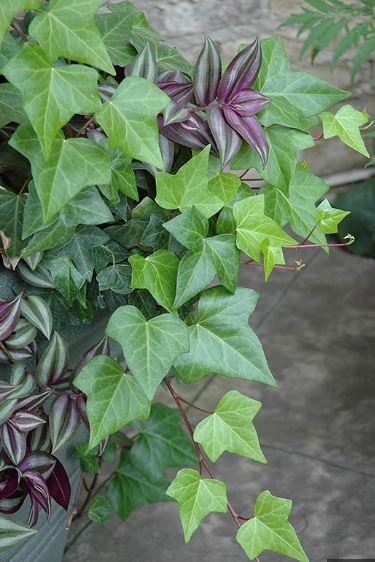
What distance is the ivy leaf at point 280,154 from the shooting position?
111 centimetres

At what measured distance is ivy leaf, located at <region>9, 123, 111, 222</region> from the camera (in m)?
0.89

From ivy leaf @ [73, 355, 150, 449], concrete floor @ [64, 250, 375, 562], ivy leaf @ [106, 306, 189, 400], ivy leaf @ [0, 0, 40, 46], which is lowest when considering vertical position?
concrete floor @ [64, 250, 375, 562]

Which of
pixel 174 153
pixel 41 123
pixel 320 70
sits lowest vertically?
pixel 320 70

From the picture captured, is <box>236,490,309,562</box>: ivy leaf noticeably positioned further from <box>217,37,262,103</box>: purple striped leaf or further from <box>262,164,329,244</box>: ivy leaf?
<box>217,37,262,103</box>: purple striped leaf

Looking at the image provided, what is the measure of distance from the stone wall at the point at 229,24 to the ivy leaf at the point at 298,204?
1.58 m

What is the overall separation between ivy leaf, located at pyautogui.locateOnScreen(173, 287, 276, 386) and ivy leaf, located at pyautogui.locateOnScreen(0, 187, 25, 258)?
0.81ft

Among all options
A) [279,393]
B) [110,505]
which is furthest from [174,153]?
[279,393]

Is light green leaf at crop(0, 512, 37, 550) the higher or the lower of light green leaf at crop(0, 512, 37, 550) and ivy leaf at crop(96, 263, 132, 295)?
the lower

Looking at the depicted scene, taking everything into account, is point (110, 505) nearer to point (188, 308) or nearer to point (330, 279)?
point (188, 308)

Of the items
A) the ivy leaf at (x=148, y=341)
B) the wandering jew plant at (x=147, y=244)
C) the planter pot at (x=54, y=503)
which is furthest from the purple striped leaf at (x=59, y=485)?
the ivy leaf at (x=148, y=341)

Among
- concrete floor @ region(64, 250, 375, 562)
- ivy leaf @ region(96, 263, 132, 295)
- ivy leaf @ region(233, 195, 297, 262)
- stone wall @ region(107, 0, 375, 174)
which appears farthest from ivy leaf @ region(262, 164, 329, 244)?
stone wall @ region(107, 0, 375, 174)

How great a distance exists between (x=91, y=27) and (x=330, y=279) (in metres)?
1.94

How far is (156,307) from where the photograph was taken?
112cm

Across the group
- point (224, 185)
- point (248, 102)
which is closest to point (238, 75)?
point (248, 102)
